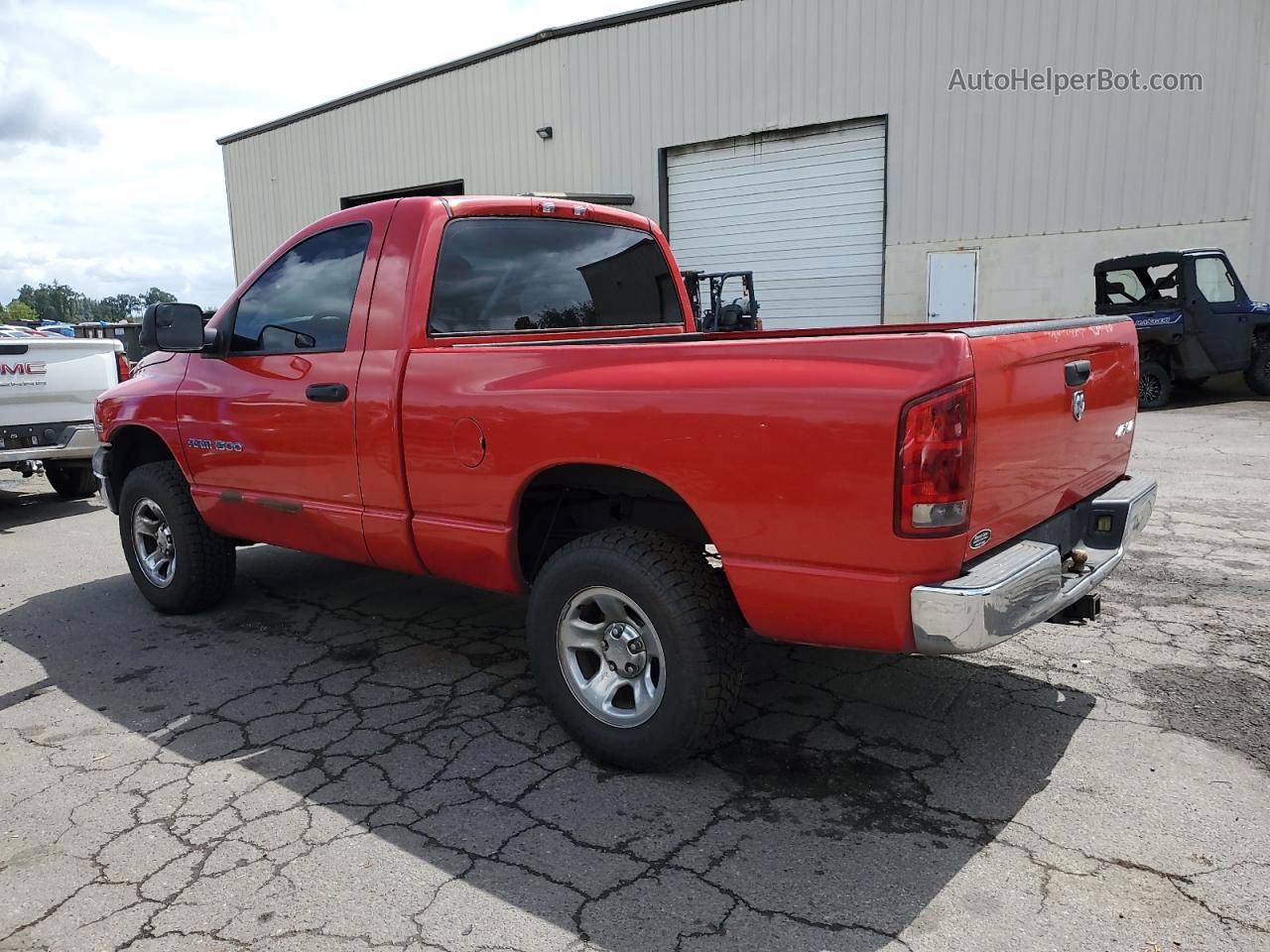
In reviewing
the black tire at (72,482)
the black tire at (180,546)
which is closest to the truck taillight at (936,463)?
the black tire at (180,546)

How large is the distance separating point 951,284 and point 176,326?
14669 millimetres

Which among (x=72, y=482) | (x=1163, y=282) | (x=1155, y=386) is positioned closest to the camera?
(x=72, y=482)

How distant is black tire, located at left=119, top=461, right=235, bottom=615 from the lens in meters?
4.79

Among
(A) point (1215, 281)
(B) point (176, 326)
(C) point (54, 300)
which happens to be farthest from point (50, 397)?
(C) point (54, 300)

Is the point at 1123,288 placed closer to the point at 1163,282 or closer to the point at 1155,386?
the point at 1163,282

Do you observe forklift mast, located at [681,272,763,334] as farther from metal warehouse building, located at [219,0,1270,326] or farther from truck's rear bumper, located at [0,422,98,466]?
truck's rear bumper, located at [0,422,98,466]

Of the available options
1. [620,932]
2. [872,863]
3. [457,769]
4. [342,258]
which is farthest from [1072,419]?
[342,258]

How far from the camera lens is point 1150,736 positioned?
3.25 meters

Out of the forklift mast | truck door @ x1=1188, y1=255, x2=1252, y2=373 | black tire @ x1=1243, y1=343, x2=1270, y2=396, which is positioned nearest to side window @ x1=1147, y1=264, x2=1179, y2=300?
truck door @ x1=1188, y1=255, x2=1252, y2=373

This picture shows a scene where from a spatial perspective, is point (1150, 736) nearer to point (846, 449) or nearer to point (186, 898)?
point (846, 449)

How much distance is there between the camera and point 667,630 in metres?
2.88

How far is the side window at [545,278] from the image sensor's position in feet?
12.2

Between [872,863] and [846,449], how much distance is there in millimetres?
1185

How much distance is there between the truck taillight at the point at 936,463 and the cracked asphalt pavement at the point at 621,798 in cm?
99
